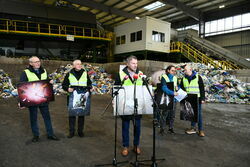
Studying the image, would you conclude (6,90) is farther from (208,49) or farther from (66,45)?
(208,49)

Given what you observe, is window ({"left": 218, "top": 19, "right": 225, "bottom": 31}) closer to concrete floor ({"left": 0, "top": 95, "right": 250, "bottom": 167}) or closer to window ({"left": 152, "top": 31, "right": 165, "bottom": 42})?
window ({"left": 152, "top": 31, "right": 165, "bottom": 42})

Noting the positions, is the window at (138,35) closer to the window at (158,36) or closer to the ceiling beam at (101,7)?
the window at (158,36)

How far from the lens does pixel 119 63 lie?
14.1 meters

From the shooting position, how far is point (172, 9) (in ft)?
72.9

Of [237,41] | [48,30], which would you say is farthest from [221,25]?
[48,30]

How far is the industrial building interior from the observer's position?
3423 millimetres

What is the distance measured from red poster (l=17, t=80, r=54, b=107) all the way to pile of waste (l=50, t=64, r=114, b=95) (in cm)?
785

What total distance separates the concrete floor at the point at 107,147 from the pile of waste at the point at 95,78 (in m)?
6.78

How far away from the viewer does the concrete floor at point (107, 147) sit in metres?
3.04

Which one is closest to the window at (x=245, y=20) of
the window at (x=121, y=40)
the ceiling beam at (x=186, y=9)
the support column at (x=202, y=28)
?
the support column at (x=202, y=28)

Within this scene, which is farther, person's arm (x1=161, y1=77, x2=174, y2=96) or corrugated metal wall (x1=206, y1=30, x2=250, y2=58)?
corrugated metal wall (x1=206, y1=30, x2=250, y2=58)

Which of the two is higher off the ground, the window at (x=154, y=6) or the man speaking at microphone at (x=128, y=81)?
the window at (x=154, y=6)

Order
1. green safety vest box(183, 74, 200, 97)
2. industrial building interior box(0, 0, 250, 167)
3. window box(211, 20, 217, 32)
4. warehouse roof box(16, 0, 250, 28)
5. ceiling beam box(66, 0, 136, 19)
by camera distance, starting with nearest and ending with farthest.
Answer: industrial building interior box(0, 0, 250, 167), green safety vest box(183, 74, 200, 97), ceiling beam box(66, 0, 136, 19), warehouse roof box(16, 0, 250, 28), window box(211, 20, 217, 32)

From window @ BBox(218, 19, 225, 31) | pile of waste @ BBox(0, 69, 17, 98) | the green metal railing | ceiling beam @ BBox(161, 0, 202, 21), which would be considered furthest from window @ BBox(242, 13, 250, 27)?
pile of waste @ BBox(0, 69, 17, 98)
